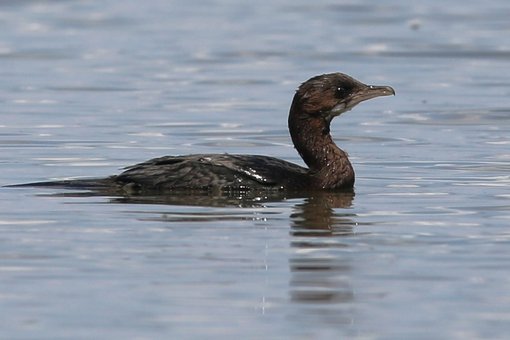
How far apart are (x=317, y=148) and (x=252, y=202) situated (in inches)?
43.1

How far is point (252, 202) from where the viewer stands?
13.2 metres

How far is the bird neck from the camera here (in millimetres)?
13992

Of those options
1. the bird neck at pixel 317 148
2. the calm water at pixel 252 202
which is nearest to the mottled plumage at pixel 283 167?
the bird neck at pixel 317 148

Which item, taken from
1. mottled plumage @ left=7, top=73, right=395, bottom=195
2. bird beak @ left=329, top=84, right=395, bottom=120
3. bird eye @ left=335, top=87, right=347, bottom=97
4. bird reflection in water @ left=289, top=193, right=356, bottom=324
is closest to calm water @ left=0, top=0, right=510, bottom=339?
bird reflection in water @ left=289, top=193, right=356, bottom=324

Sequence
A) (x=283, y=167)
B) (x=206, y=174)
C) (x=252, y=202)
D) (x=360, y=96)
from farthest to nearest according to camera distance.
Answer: (x=360, y=96) → (x=283, y=167) → (x=206, y=174) → (x=252, y=202)

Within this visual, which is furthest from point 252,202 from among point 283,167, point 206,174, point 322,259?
point 322,259

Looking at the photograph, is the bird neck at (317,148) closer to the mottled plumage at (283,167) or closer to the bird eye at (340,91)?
the mottled plumage at (283,167)

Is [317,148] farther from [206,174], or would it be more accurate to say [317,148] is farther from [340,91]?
[206,174]

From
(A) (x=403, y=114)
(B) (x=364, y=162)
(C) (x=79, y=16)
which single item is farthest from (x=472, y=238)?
(C) (x=79, y=16)

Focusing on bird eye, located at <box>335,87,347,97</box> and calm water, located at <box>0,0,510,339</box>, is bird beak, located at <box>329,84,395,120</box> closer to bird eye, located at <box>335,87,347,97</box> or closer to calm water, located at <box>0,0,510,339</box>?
bird eye, located at <box>335,87,347,97</box>

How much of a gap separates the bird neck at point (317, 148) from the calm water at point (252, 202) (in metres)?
0.29

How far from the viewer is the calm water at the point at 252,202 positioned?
30.3 ft

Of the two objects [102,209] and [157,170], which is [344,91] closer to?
[157,170]

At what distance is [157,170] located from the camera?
1367 cm
